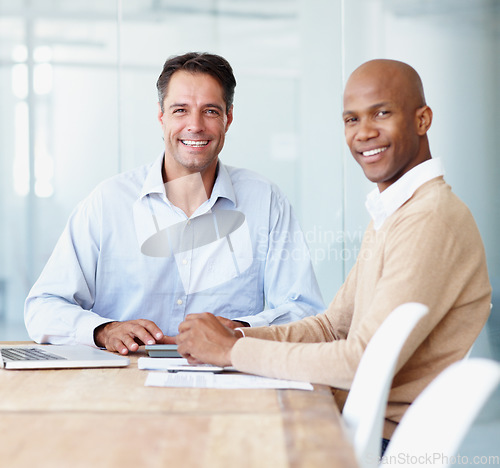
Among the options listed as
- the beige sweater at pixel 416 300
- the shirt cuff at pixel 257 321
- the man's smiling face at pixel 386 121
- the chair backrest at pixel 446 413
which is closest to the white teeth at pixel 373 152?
the man's smiling face at pixel 386 121

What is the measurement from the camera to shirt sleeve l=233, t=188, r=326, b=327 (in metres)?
2.30

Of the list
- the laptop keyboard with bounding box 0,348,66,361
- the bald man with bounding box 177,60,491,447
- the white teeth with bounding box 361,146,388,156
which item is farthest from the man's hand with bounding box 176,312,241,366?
the white teeth with bounding box 361,146,388,156

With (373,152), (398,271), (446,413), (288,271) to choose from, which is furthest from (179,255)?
(446,413)

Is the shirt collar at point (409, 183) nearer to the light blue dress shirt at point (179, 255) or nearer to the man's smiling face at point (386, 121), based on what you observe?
the man's smiling face at point (386, 121)

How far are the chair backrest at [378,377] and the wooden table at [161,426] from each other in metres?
0.05

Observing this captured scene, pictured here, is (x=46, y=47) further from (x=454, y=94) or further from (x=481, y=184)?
(x=481, y=184)

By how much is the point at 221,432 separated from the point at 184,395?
263 millimetres

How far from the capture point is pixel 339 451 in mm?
937

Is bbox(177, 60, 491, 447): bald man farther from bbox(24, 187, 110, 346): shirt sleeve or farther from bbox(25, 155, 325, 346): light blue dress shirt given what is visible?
bbox(25, 155, 325, 346): light blue dress shirt

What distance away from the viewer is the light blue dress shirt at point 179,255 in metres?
2.35

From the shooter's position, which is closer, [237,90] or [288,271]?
[288,271]

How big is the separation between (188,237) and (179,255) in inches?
2.9

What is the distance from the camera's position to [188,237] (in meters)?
2.45

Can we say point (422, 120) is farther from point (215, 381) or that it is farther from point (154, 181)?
point (154, 181)
